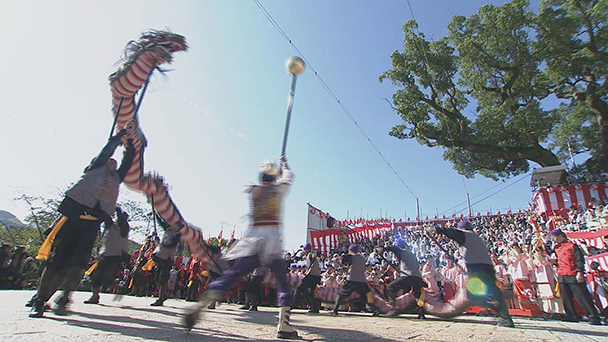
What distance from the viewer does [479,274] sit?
4656 mm

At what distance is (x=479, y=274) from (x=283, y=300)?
3.29 metres

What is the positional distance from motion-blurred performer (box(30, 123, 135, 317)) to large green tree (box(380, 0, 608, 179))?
18.3 meters

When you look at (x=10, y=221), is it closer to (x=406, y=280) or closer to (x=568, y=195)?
(x=406, y=280)

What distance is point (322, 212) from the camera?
2544cm

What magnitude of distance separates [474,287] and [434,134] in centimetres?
1989

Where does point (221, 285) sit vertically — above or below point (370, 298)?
above

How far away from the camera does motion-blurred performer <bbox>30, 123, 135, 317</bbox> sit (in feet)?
10.9

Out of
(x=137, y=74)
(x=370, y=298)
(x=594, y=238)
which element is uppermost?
(x=137, y=74)

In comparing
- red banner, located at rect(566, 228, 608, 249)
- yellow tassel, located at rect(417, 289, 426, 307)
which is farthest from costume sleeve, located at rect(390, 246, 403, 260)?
red banner, located at rect(566, 228, 608, 249)

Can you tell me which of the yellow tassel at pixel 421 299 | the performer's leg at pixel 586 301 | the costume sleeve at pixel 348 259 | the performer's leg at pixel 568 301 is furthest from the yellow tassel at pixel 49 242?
the performer's leg at pixel 568 301

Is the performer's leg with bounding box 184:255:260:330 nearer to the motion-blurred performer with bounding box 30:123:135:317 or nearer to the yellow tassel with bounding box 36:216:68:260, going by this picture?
the motion-blurred performer with bounding box 30:123:135:317

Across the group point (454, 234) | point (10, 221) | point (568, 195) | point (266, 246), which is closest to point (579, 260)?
point (454, 234)

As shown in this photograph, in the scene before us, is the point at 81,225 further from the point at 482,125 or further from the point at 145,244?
the point at 482,125

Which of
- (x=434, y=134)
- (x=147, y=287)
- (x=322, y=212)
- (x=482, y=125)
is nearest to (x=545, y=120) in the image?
(x=482, y=125)
